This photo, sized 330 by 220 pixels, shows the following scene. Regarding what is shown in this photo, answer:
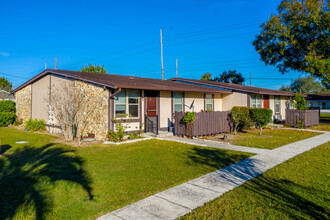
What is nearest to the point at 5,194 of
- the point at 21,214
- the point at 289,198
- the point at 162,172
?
the point at 21,214

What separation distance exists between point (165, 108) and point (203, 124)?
261 cm

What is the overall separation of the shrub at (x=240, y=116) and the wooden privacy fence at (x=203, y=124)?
521 millimetres

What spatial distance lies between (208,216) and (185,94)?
1132cm

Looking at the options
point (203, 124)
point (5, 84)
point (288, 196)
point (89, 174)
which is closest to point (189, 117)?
point (203, 124)

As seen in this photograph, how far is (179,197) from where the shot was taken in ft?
14.3

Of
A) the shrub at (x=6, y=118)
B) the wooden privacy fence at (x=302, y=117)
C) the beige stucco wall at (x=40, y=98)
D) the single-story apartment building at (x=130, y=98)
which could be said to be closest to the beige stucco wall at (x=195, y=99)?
the single-story apartment building at (x=130, y=98)

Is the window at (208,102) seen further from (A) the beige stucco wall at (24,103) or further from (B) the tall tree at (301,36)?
(A) the beige stucco wall at (24,103)

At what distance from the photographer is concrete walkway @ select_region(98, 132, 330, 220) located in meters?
3.71

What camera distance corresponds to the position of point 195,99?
1530cm

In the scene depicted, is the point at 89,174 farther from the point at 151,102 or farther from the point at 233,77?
the point at 233,77

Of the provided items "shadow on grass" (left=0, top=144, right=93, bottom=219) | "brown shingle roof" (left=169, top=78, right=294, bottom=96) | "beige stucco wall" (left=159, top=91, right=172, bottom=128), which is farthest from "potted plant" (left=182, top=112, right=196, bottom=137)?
"brown shingle roof" (left=169, top=78, right=294, bottom=96)

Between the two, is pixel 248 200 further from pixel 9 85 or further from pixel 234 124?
pixel 9 85

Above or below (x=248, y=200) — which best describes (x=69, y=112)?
above

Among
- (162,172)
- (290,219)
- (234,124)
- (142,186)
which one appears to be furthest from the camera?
(234,124)
